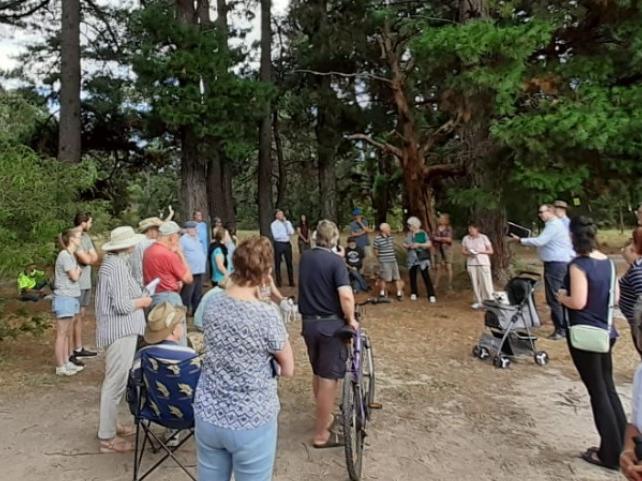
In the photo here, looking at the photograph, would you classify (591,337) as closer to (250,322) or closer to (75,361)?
(250,322)

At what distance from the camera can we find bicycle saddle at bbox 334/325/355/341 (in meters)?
3.57

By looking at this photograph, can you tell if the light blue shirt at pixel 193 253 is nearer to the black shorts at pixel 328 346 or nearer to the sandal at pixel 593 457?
the black shorts at pixel 328 346

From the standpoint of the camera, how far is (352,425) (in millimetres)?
3455

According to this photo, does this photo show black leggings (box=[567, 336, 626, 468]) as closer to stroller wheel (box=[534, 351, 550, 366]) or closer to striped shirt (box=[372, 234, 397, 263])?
stroller wheel (box=[534, 351, 550, 366])

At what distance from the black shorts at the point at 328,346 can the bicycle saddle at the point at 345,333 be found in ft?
0.10

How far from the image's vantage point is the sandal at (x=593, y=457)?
139 inches

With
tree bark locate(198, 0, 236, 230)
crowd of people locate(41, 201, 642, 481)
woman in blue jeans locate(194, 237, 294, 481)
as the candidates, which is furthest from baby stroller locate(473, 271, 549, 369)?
tree bark locate(198, 0, 236, 230)

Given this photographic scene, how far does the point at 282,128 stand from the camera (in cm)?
1903

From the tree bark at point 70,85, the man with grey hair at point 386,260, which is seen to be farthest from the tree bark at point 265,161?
the man with grey hair at point 386,260

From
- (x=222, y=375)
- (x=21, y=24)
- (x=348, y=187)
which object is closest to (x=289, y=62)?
(x=21, y=24)

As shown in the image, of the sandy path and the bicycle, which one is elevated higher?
the bicycle

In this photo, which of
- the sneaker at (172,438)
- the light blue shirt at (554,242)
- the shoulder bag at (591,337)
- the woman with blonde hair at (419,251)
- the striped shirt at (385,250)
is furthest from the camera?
the striped shirt at (385,250)

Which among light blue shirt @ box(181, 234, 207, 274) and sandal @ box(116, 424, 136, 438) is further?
light blue shirt @ box(181, 234, 207, 274)

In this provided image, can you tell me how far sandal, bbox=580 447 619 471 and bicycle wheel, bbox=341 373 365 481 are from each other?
4.88ft
